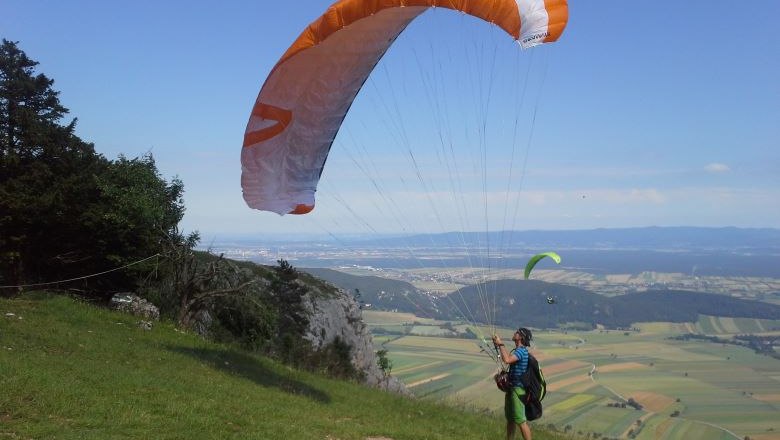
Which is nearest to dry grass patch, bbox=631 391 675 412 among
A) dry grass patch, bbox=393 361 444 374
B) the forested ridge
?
dry grass patch, bbox=393 361 444 374

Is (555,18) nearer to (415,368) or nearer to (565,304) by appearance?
(415,368)

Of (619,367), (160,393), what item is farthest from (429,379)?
(160,393)

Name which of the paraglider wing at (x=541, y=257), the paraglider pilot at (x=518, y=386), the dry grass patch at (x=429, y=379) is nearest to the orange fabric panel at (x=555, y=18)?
the paraglider wing at (x=541, y=257)

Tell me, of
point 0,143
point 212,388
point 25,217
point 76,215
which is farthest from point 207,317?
point 212,388

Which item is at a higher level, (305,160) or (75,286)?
(305,160)

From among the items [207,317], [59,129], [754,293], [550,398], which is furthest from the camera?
[754,293]

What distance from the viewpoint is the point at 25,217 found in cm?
1722

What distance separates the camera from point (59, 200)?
18047 mm

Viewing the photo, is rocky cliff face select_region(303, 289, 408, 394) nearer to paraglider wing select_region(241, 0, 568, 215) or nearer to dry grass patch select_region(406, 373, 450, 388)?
dry grass patch select_region(406, 373, 450, 388)

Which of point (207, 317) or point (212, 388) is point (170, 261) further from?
point (212, 388)

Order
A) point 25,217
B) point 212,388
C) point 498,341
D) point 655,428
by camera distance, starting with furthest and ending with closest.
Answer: point 655,428, point 25,217, point 212,388, point 498,341

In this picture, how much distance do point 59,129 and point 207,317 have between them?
8.06 meters

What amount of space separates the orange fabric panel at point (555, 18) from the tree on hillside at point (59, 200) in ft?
50.5

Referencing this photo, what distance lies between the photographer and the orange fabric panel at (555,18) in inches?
323
